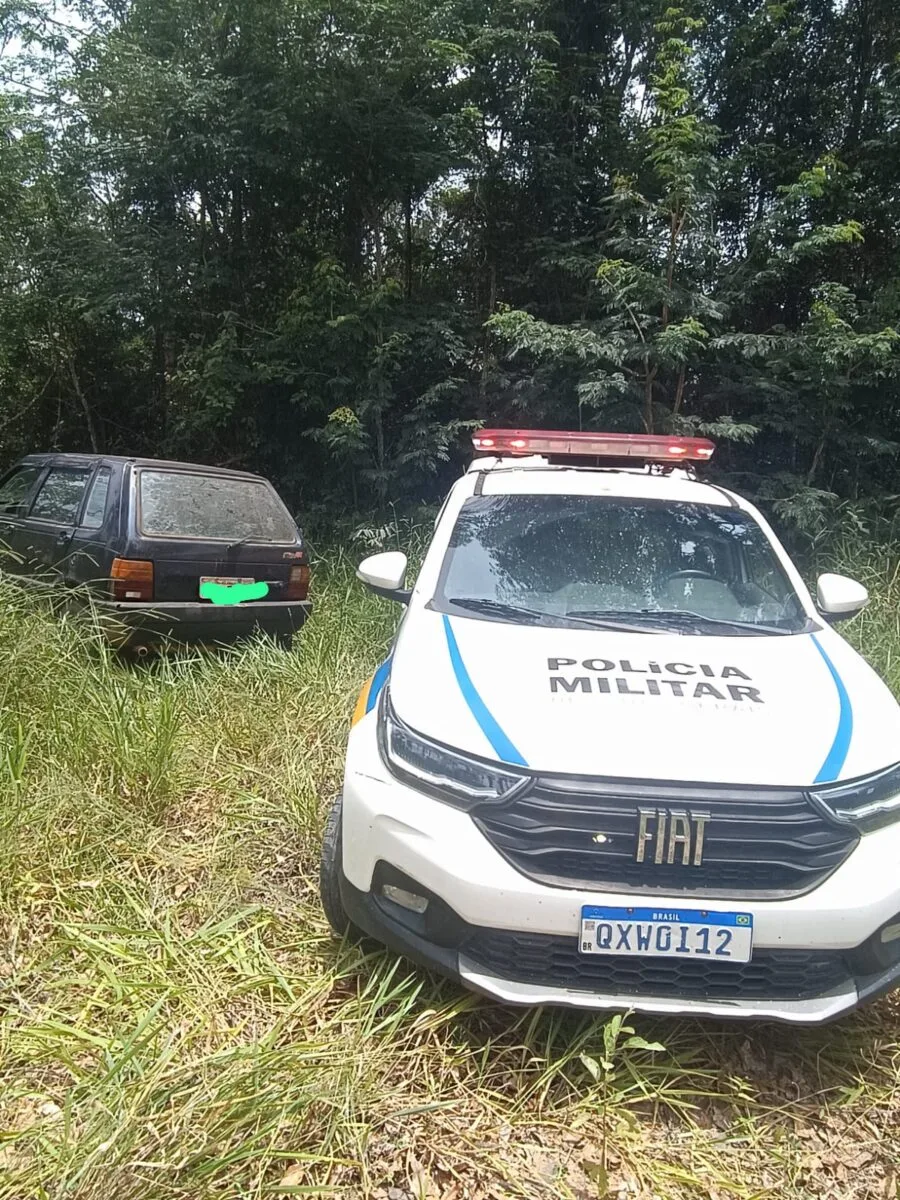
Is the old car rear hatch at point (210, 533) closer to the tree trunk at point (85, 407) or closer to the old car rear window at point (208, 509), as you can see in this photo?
the old car rear window at point (208, 509)

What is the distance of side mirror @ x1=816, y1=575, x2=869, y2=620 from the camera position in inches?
119

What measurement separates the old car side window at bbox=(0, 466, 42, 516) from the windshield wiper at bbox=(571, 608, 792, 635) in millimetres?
4600

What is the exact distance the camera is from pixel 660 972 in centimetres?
202

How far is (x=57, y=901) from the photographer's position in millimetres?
2742

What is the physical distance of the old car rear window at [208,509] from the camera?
15.7 ft

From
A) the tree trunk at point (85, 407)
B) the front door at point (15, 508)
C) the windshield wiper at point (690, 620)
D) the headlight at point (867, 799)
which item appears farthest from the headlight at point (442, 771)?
the tree trunk at point (85, 407)

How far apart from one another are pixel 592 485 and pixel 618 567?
0.54 metres

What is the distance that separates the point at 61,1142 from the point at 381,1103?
73cm

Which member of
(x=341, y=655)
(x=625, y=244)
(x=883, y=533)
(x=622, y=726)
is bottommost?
(x=341, y=655)

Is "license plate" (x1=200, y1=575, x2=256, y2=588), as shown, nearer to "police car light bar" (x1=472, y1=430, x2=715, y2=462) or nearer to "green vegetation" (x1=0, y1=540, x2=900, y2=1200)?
"green vegetation" (x1=0, y1=540, x2=900, y2=1200)

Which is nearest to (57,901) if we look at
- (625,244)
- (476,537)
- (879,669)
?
(476,537)

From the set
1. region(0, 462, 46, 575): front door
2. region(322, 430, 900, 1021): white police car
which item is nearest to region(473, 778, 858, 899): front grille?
region(322, 430, 900, 1021): white police car

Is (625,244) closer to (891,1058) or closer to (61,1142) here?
(891,1058)

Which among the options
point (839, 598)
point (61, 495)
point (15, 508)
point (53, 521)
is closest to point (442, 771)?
point (839, 598)
